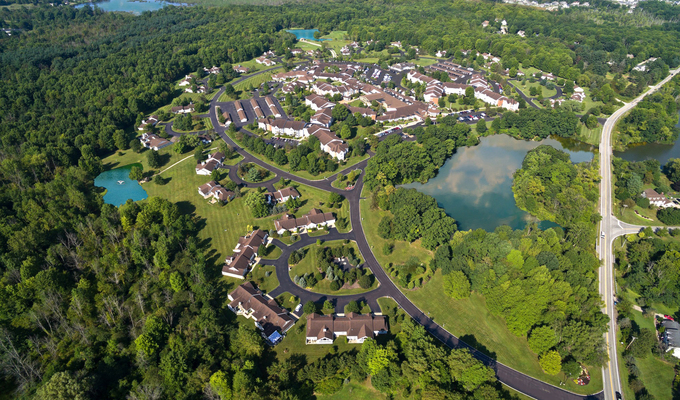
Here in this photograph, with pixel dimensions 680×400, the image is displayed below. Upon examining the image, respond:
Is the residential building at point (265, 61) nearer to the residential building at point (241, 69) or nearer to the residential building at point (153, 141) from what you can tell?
the residential building at point (241, 69)

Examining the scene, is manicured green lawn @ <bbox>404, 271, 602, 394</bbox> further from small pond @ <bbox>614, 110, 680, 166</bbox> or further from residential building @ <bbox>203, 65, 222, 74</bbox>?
residential building @ <bbox>203, 65, 222, 74</bbox>

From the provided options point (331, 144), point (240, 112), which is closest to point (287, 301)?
point (331, 144)

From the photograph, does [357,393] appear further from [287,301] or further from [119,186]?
[119,186]

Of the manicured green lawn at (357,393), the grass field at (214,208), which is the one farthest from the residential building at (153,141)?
the manicured green lawn at (357,393)

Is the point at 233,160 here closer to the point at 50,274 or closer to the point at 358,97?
the point at 50,274

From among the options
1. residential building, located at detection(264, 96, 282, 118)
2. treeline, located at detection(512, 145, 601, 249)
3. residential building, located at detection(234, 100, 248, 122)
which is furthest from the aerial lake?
residential building, located at detection(234, 100, 248, 122)

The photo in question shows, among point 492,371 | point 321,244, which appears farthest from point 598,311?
Result: point 321,244

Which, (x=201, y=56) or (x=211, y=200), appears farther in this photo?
(x=201, y=56)

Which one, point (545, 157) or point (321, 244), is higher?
point (545, 157)
